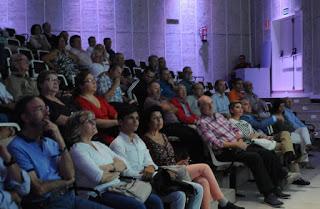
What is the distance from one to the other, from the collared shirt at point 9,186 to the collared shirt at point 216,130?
2.64m

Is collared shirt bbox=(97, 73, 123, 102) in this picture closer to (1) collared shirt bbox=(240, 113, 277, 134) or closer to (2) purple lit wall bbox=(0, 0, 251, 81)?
(1) collared shirt bbox=(240, 113, 277, 134)

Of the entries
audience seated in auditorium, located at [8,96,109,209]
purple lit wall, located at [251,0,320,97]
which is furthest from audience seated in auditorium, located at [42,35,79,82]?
purple lit wall, located at [251,0,320,97]

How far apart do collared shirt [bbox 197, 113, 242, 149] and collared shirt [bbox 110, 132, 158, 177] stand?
1.25m

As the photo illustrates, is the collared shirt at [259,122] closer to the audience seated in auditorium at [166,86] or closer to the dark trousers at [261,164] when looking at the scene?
the dark trousers at [261,164]

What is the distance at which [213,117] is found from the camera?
5016mm

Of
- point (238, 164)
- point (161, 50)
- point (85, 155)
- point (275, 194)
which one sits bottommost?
point (275, 194)

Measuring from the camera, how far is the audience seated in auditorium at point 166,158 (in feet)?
12.9

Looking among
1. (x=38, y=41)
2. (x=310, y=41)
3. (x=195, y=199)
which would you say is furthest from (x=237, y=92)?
(x=195, y=199)

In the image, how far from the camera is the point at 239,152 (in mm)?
4918

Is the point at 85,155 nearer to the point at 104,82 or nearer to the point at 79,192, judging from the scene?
the point at 79,192

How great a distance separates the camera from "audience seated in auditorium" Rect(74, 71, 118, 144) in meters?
4.18

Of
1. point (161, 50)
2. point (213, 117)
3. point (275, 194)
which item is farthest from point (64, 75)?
point (161, 50)

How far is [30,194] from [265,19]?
1057cm

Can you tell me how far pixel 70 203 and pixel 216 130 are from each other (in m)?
2.48
